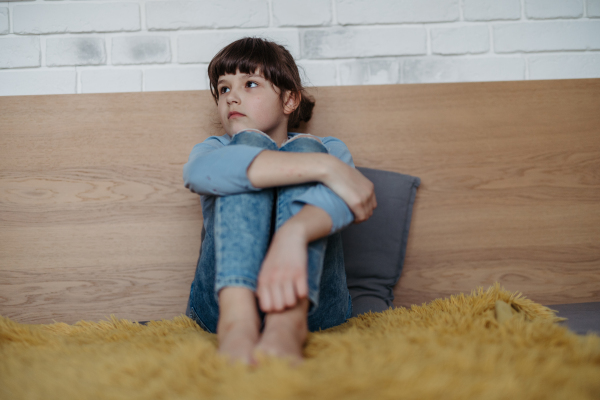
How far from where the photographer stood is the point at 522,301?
2.25ft

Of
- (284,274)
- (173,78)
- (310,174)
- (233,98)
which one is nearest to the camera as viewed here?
(284,274)

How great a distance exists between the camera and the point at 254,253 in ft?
1.83

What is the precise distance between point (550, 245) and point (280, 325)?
3.06 ft

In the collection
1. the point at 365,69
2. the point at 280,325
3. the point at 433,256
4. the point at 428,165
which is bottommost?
the point at 433,256

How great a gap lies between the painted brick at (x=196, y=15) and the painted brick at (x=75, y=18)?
54 millimetres

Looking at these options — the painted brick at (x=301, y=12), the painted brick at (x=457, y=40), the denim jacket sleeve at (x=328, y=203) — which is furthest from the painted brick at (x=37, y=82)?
the painted brick at (x=457, y=40)

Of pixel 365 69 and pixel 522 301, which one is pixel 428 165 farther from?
pixel 522 301

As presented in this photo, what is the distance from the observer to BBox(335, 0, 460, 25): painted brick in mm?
1072

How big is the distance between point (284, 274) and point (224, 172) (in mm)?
207

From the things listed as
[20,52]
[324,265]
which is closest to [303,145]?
[324,265]

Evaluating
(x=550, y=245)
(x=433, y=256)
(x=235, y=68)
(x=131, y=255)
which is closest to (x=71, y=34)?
(x=235, y=68)

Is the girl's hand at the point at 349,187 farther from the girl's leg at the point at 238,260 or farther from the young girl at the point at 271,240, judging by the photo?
the girl's leg at the point at 238,260

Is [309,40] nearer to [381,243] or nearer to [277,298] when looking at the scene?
[381,243]

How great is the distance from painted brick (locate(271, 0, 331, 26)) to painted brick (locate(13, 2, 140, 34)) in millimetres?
405
